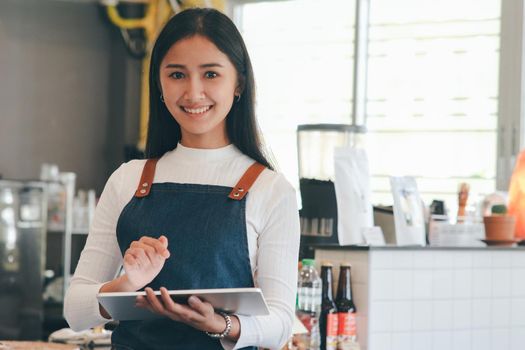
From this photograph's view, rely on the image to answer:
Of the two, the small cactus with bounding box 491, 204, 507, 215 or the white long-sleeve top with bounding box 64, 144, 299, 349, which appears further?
the small cactus with bounding box 491, 204, 507, 215

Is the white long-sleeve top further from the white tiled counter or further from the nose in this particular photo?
the white tiled counter

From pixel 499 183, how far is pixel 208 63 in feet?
12.4

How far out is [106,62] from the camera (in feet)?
23.4

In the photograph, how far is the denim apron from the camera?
1505 mm

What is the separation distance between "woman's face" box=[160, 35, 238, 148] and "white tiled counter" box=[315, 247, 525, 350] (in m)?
1.75

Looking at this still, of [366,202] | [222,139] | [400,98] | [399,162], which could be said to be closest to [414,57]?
[400,98]

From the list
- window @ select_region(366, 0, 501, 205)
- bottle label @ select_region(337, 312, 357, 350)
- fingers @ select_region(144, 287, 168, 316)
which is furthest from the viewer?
window @ select_region(366, 0, 501, 205)

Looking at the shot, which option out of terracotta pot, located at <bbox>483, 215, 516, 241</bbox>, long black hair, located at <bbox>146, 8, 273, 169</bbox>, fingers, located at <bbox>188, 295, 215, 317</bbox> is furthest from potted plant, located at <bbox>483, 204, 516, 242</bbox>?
fingers, located at <bbox>188, 295, 215, 317</bbox>

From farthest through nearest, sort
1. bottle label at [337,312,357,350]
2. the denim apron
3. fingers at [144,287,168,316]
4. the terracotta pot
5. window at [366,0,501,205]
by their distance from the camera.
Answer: window at [366,0,501,205]
the terracotta pot
bottle label at [337,312,357,350]
the denim apron
fingers at [144,287,168,316]

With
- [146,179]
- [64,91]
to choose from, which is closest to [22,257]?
[64,91]

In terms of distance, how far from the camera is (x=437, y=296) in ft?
11.2

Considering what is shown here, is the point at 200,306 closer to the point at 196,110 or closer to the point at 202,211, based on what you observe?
the point at 202,211

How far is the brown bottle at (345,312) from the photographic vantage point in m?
3.19

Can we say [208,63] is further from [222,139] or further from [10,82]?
[10,82]
